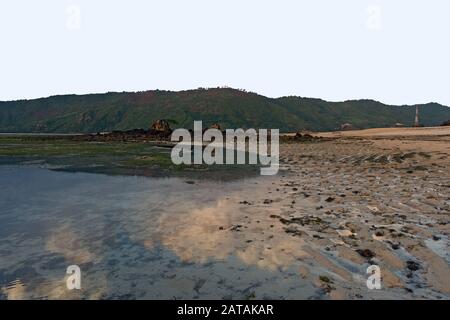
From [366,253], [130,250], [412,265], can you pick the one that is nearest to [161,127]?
[130,250]

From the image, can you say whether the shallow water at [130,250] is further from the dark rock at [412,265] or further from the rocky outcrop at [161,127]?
the rocky outcrop at [161,127]

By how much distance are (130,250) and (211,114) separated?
161526 millimetres

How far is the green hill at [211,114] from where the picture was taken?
160625 millimetres

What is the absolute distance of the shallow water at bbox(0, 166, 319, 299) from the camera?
5707mm

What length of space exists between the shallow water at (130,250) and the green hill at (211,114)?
135681 mm

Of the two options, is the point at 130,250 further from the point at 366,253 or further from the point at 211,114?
the point at 211,114

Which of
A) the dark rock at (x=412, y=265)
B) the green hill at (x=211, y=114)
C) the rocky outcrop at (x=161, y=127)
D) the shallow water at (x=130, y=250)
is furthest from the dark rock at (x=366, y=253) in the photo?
the green hill at (x=211, y=114)

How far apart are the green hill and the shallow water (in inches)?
5342

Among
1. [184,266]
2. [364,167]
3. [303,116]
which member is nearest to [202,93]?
[303,116]

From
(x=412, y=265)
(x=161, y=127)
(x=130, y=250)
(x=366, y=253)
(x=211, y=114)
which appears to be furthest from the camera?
(x=211, y=114)

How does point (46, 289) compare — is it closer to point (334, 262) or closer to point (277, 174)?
point (334, 262)

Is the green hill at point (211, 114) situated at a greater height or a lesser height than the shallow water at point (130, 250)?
greater

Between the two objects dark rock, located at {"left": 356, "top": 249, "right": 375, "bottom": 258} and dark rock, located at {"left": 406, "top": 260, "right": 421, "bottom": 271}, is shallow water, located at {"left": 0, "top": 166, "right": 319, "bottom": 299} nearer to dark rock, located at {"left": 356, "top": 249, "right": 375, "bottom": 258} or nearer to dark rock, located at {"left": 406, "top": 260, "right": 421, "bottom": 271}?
dark rock, located at {"left": 356, "top": 249, "right": 375, "bottom": 258}

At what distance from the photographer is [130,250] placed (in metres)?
7.55
